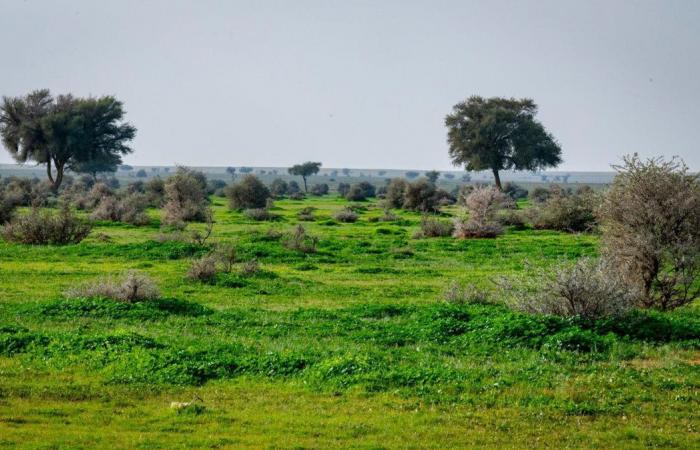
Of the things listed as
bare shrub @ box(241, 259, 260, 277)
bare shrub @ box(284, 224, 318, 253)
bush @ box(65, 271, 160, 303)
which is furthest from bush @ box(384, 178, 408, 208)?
bush @ box(65, 271, 160, 303)

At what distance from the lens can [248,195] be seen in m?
64.0

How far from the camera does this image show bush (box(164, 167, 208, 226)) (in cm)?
4831

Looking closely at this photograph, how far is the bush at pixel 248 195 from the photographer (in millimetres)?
63969

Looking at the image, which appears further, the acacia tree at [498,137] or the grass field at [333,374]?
the acacia tree at [498,137]

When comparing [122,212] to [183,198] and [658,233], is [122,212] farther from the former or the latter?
[658,233]

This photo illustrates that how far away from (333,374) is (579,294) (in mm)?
5714

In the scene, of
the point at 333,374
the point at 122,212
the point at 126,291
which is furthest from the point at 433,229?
the point at 333,374

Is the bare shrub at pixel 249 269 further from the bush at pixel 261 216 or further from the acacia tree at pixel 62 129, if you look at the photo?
the acacia tree at pixel 62 129

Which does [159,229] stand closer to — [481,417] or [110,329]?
[110,329]

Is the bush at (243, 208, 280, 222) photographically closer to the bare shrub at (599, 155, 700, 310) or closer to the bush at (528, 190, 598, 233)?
the bush at (528, 190, 598, 233)

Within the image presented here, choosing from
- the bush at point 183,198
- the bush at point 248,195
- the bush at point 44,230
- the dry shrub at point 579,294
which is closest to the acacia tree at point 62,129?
the bush at point 248,195

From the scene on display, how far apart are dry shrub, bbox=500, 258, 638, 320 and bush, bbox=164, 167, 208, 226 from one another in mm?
34083

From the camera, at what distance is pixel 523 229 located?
157 feet

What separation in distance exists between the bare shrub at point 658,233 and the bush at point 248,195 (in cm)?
4663
